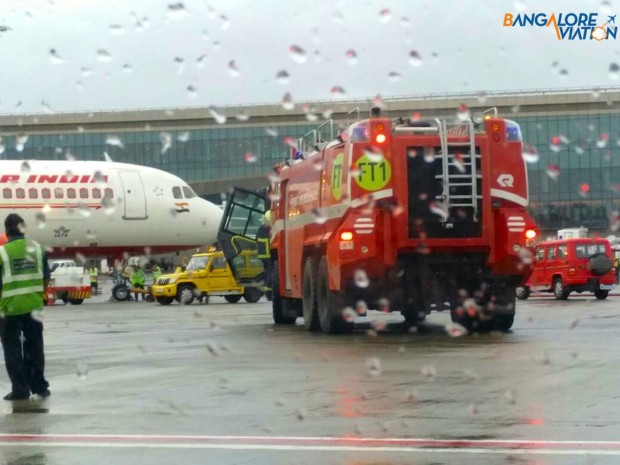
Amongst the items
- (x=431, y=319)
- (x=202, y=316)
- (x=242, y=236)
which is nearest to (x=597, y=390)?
(x=431, y=319)

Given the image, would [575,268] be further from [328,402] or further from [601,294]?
[328,402]

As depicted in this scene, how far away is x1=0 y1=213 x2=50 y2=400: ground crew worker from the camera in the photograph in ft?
39.9

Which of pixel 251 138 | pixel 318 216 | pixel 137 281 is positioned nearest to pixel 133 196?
pixel 137 281

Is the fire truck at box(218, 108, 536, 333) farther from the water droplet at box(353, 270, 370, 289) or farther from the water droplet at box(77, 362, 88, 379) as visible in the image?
the water droplet at box(77, 362, 88, 379)

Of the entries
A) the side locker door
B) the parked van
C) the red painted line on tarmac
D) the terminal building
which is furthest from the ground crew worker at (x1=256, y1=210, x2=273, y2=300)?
the terminal building

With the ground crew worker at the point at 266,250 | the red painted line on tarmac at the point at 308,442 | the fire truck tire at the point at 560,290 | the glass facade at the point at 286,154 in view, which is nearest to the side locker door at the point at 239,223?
the ground crew worker at the point at 266,250

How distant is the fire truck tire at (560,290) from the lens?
3856cm

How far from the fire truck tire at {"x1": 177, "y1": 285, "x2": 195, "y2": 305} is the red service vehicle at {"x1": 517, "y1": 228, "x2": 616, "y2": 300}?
10.5 m

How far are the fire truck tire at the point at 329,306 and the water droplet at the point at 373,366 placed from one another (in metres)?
4.26

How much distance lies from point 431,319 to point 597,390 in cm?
1375

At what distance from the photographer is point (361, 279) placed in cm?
1897

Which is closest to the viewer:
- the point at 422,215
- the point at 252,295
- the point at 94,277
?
the point at 422,215

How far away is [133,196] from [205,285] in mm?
4047

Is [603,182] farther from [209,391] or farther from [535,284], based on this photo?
[209,391]
